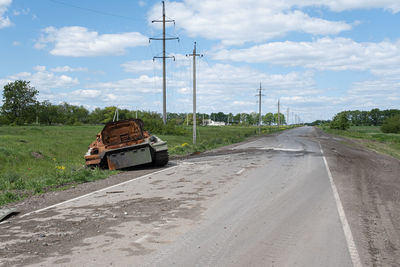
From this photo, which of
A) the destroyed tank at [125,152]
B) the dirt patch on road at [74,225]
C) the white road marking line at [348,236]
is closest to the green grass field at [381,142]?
the destroyed tank at [125,152]

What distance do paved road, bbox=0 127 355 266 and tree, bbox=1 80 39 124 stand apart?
57.8 meters

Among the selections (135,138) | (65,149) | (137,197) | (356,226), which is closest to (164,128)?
(65,149)

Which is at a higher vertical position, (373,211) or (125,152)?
(125,152)

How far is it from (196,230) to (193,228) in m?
0.12

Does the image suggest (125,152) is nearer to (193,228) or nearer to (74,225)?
(74,225)

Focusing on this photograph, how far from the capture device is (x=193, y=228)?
6.16 meters

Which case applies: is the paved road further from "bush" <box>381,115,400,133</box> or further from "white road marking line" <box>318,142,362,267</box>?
"bush" <box>381,115,400,133</box>

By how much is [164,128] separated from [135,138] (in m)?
32.7

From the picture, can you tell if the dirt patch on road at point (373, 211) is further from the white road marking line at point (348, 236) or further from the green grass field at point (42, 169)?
the green grass field at point (42, 169)

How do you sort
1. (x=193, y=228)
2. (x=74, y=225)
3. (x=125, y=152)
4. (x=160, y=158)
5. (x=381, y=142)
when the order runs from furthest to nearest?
(x=381, y=142) → (x=160, y=158) → (x=125, y=152) → (x=74, y=225) → (x=193, y=228)

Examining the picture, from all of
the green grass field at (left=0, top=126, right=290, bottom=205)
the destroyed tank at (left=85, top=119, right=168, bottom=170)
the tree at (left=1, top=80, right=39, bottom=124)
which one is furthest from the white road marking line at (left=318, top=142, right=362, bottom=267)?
the tree at (left=1, top=80, right=39, bottom=124)

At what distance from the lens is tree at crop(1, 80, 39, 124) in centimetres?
6036

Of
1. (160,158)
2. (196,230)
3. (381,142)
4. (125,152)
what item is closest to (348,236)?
(196,230)

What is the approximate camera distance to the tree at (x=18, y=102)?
60.4m
